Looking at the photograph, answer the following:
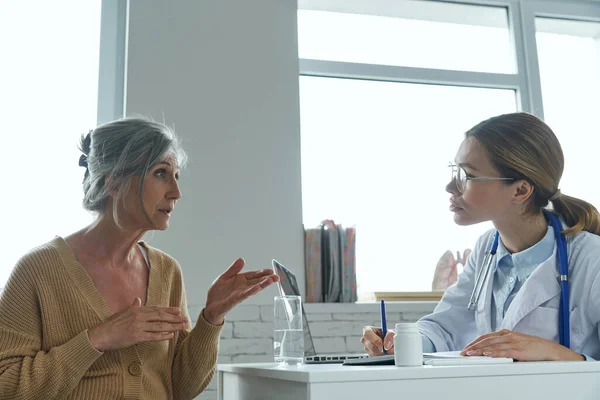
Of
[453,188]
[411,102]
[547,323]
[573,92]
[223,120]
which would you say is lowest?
[547,323]

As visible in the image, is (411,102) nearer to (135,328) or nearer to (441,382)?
(135,328)

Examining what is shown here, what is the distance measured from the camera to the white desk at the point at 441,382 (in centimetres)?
112

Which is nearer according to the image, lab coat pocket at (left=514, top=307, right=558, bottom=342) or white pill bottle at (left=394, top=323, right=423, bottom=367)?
white pill bottle at (left=394, top=323, right=423, bottom=367)

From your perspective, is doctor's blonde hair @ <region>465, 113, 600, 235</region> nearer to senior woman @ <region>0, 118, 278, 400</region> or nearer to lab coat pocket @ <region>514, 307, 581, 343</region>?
lab coat pocket @ <region>514, 307, 581, 343</region>

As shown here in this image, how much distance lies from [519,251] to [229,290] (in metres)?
0.85

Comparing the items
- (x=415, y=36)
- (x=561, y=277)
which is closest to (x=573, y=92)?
(x=415, y=36)

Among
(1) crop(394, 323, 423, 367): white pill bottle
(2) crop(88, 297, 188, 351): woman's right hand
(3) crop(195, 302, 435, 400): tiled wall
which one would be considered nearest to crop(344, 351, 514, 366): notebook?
(1) crop(394, 323, 423, 367): white pill bottle

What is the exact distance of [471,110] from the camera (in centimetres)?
348

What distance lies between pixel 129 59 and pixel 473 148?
4.98ft

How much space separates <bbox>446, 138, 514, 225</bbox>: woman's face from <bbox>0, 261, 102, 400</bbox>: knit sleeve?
1.14 m

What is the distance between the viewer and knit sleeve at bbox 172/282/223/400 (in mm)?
1896

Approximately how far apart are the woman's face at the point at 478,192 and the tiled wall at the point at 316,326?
3.04ft

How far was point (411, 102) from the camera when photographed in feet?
11.2

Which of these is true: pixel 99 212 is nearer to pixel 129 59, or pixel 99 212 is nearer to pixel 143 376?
pixel 143 376
